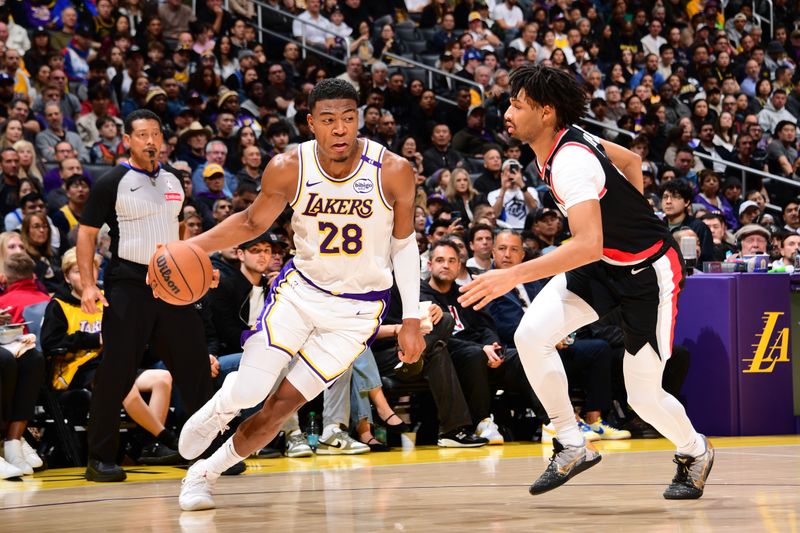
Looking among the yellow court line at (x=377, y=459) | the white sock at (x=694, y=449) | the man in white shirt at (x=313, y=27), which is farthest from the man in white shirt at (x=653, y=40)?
the white sock at (x=694, y=449)

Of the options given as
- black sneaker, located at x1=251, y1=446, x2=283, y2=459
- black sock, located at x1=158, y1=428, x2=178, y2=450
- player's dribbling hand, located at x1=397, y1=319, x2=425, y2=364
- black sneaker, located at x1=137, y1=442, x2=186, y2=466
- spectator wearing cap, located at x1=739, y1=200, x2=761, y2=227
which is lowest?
black sneaker, located at x1=251, y1=446, x2=283, y2=459

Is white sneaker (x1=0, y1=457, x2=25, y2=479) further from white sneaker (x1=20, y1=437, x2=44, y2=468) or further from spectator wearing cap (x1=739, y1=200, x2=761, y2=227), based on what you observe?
spectator wearing cap (x1=739, y1=200, x2=761, y2=227)

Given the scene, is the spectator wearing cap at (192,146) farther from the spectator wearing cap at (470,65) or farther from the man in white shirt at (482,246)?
the spectator wearing cap at (470,65)

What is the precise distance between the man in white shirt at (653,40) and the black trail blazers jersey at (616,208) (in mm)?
14192

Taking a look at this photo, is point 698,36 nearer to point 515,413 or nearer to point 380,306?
point 515,413

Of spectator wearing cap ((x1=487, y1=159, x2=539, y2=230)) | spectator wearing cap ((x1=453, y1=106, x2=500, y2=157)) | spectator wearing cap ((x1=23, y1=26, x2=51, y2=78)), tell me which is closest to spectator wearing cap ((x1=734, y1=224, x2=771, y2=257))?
spectator wearing cap ((x1=487, y1=159, x2=539, y2=230))

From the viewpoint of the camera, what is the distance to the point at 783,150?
16031 millimetres

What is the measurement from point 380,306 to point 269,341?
535 mm

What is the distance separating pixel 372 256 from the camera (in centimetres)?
504

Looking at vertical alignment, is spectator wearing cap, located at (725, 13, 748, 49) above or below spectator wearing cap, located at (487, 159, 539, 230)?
above

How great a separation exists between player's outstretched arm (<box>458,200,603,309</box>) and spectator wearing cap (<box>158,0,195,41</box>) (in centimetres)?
1056

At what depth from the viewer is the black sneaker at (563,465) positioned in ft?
16.8

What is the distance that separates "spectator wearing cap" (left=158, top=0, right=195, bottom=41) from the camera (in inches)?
566

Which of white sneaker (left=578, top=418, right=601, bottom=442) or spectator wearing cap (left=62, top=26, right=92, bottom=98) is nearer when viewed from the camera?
white sneaker (left=578, top=418, right=601, bottom=442)
